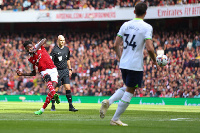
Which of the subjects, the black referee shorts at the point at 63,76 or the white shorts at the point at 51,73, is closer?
the white shorts at the point at 51,73

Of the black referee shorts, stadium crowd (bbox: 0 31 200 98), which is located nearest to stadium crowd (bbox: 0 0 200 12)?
stadium crowd (bbox: 0 31 200 98)

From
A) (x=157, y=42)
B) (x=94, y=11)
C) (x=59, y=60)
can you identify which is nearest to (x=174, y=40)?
(x=157, y=42)

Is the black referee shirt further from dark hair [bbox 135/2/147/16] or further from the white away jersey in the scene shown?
dark hair [bbox 135/2/147/16]

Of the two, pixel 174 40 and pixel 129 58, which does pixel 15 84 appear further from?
pixel 129 58

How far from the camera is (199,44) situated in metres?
29.4

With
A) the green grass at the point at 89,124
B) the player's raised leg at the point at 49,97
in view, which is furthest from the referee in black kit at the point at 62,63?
the green grass at the point at 89,124

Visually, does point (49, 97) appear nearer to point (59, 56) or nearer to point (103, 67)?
point (59, 56)

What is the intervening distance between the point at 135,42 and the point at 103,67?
22.8 metres

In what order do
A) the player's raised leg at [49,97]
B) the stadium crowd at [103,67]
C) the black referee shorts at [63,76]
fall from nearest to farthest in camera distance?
the player's raised leg at [49,97], the black referee shorts at [63,76], the stadium crowd at [103,67]

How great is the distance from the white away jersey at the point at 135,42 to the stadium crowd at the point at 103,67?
1636cm

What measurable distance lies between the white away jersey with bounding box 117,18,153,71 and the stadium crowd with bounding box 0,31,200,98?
16362 millimetres

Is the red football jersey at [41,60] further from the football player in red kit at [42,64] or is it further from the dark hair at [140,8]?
the dark hair at [140,8]

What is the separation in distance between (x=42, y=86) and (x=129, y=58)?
2290 cm

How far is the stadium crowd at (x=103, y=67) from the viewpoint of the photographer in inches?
1034
